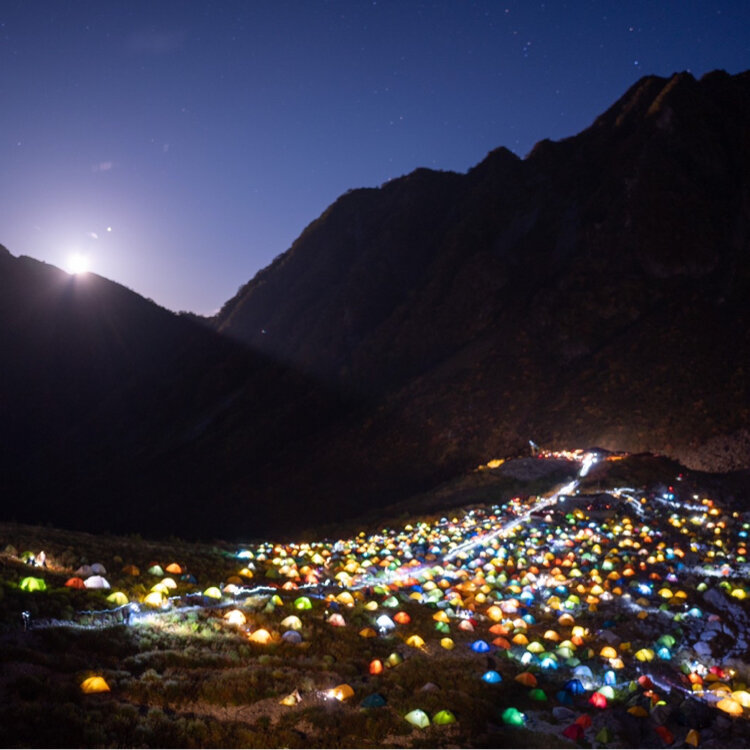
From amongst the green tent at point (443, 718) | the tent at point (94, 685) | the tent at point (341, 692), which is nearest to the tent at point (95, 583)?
the tent at point (94, 685)

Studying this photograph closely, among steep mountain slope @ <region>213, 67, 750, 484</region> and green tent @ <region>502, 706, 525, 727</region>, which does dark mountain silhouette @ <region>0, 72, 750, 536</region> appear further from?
green tent @ <region>502, 706, 525, 727</region>

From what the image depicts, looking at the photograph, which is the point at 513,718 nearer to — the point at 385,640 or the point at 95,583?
the point at 385,640

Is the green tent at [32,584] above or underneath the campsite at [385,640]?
above

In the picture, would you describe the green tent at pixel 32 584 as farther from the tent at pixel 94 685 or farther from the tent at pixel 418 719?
the tent at pixel 418 719

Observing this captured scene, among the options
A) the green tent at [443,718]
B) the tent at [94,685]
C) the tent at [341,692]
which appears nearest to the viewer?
the tent at [94,685]

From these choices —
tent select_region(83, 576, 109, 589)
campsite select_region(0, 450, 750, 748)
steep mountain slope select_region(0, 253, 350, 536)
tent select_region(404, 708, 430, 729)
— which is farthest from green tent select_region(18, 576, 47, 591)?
steep mountain slope select_region(0, 253, 350, 536)

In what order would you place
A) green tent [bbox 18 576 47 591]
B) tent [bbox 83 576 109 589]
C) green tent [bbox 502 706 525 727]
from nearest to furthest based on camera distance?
green tent [bbox 502 706 525 727], green tent [bbox 18 576 47 591], tent [bbox 83 576 109 589]
